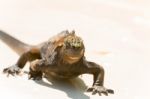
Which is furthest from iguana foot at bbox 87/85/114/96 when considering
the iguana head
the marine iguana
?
the iguana head

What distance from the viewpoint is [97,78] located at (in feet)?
11.6

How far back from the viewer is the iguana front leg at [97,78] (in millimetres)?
3455

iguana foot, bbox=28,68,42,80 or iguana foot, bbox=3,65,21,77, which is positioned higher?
iguana foot, bbox=3,65,21,77

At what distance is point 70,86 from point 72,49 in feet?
1.03

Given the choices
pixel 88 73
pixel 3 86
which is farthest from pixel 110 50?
pixel 3 86

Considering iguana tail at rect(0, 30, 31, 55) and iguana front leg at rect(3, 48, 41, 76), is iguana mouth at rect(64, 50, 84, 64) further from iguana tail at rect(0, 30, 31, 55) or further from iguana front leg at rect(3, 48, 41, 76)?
iguana tail at rect(0, 30, 31, 55)

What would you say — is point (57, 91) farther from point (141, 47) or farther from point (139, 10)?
point (139, 10)

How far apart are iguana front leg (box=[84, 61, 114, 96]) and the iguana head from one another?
14 cm

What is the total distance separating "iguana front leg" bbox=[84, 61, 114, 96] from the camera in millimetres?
3455

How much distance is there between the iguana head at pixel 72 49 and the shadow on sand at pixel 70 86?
0.52 ft

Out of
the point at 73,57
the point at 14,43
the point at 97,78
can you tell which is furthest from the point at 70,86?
the point at 14,43

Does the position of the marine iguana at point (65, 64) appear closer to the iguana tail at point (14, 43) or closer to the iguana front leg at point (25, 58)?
the iguana front leg at point (25, 58)

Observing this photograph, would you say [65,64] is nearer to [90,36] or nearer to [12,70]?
[12,70]

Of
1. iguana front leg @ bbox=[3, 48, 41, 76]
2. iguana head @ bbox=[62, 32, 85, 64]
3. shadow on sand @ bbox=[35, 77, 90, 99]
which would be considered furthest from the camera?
iguana front leg @ bbox=[3, 48, 41, 76]
